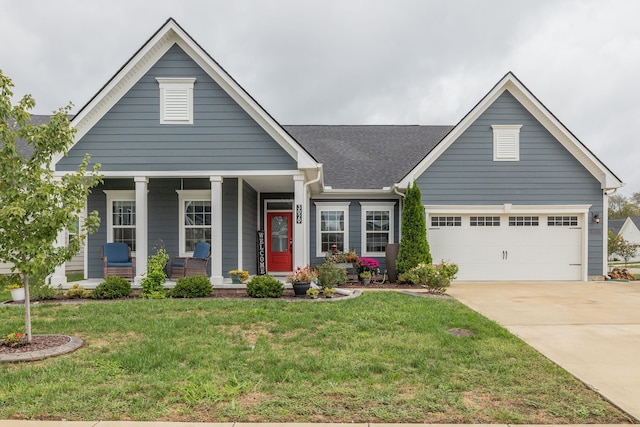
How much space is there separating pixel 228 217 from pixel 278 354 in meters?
→ 7.38

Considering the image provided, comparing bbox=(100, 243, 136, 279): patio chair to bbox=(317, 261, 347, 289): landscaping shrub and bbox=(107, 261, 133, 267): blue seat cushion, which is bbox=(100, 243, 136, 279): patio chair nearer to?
bbox=(107, 261, 133, 267): blue seat cushion

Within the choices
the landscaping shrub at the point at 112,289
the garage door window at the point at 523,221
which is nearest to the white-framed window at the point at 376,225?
the garage door window at the point at 523,221

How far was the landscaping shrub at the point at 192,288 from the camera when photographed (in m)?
9.46

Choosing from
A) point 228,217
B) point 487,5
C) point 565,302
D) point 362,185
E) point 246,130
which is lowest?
point 565,302

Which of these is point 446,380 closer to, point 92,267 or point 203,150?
point 203,150

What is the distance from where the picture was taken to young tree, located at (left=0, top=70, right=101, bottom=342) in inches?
219

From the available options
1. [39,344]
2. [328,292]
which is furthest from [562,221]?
A: [39,344]

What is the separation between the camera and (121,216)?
12664 mm

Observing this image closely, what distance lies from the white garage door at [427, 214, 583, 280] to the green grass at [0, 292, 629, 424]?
6503 mm

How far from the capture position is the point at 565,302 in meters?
9.29

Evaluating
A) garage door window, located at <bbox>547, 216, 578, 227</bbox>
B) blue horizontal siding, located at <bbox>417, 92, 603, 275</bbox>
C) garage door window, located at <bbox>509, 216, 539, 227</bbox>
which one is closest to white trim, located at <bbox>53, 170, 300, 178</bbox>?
blue horizontal siding, located at <bbox>417, 92, 603, 275</bbox>

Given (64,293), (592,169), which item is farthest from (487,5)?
(64,293)

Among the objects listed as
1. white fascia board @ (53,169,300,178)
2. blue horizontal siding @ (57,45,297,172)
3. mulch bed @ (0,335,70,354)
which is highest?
blue horizontal siding @ (57,45,297,172)

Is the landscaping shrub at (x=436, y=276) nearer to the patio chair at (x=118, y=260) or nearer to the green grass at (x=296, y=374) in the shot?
the green grass at (x=296, y=374)
